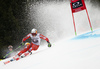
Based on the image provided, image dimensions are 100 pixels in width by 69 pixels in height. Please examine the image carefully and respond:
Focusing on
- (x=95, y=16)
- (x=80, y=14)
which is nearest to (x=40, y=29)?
(x=80, y=14)

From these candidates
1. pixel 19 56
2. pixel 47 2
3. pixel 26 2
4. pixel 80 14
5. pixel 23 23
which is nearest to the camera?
pixel 19 56

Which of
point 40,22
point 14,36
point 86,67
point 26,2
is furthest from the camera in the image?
point 40,22

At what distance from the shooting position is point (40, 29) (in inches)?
677

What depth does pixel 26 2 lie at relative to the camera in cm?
1653

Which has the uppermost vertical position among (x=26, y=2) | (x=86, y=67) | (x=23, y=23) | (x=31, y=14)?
(x=26, y=2)

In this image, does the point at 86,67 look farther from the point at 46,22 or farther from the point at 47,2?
the point at 47,2

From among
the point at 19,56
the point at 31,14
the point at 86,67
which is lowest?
the point at 19,56

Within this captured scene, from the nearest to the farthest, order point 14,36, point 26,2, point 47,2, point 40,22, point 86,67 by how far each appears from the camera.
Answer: point 86,67 < point 14,36 < point 26,2 < point 40,22 < point 47,2

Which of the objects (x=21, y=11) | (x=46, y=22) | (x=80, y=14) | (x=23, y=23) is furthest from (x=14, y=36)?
(x=80, y=14)

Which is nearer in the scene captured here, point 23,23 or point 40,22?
point 23,23

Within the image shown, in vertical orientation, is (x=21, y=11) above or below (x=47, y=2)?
below

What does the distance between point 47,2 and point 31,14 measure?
11.6 ft

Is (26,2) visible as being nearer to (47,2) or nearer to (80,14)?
(47,2)

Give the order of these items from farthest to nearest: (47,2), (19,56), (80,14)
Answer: (80,14), (47,2), (19,56)
